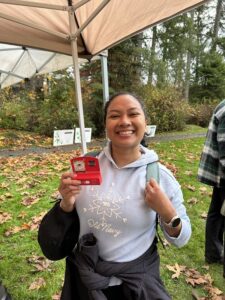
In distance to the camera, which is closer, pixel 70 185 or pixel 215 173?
→ pixel 70 185

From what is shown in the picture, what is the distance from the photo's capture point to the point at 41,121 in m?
12.1

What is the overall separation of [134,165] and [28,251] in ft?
9.13

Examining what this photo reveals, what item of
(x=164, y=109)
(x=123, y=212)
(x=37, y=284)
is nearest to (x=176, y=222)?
(x=123, y=212)

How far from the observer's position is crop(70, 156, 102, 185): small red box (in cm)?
142

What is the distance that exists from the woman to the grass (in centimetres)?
178

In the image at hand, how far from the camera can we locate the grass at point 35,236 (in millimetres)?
3211

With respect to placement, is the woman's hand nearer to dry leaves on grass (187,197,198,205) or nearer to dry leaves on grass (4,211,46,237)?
dry leaves on grass (4,211,46,237)

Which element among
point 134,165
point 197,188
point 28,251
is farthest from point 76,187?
point 197,188

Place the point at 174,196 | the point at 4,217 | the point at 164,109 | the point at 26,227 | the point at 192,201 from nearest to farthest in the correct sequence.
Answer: the point at 174,196, the point at 26,227, the point at 4,217, the point at 192,201, the point at 164,109

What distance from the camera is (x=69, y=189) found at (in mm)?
1446

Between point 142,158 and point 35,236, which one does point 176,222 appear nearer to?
point 142,158

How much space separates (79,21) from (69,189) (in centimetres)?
226

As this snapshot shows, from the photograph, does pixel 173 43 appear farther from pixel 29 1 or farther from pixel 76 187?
pixel 76 187

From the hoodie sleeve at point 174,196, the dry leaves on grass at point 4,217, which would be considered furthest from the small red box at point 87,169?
the dry leaves on grass at point 4,217
